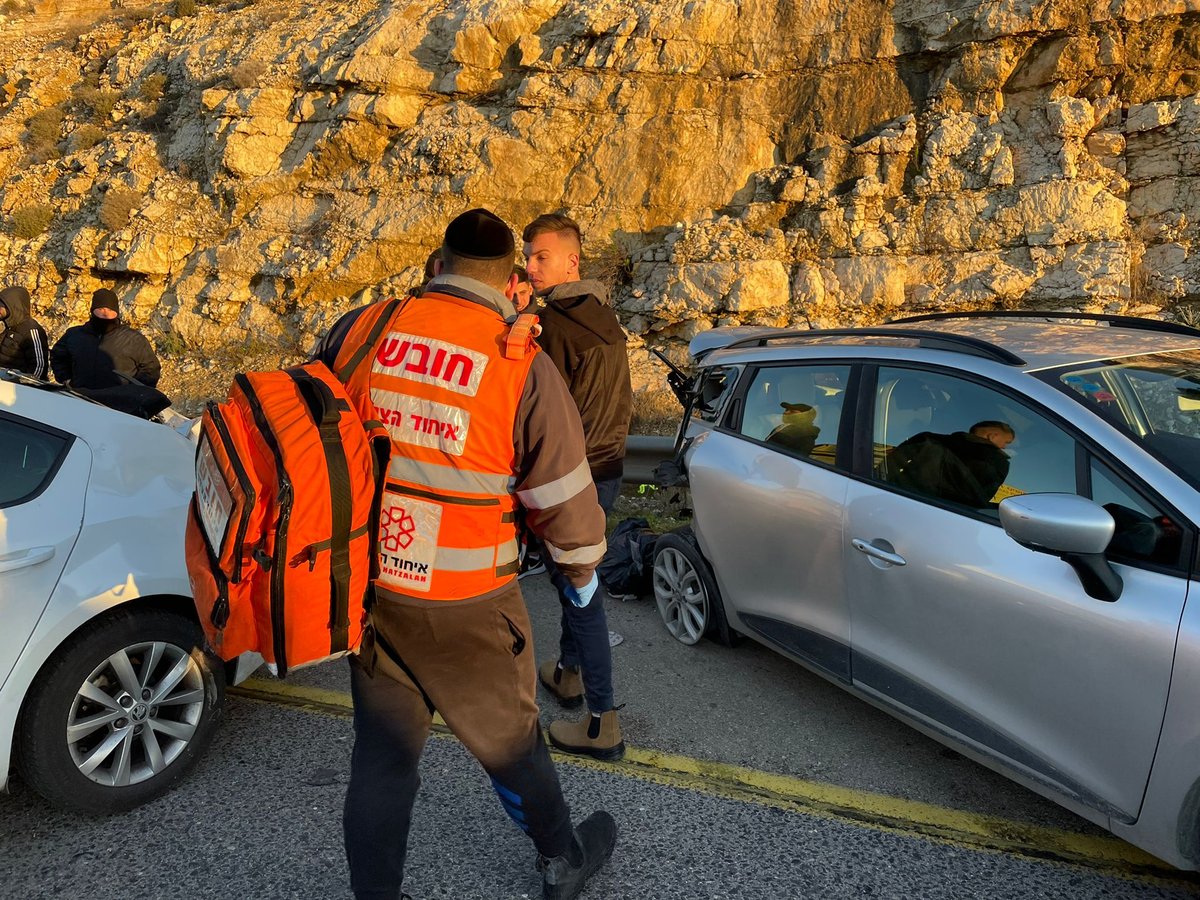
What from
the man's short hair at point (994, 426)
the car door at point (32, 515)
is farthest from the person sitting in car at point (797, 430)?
the car door at point (32, 515)

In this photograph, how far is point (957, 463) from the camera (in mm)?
2779

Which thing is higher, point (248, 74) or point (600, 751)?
point (248, 74)

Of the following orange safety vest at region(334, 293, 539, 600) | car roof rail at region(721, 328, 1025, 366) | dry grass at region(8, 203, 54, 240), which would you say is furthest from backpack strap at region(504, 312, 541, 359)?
dry grass at region(8, 203, 54, 240)

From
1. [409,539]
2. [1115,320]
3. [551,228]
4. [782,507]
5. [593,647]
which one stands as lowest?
[593,647]

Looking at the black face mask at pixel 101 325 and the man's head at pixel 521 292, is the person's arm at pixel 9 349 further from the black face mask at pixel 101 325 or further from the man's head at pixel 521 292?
the man's head at pixel 521 292

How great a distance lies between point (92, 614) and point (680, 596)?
8.37ft

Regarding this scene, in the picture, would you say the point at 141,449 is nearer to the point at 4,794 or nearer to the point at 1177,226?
the point at 4,794

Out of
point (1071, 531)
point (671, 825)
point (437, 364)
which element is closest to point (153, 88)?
point (437, 364)

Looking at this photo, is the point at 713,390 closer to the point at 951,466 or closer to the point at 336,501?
the point at 951,466

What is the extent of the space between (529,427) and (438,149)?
11746 millimetres

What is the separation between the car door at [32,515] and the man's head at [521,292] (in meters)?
1.65

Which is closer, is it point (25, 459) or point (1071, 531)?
point (1071, 531)

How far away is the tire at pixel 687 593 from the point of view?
3.91 metres

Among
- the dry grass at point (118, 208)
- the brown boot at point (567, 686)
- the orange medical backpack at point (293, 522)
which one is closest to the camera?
the orange medical backpack at point (293, 522)
